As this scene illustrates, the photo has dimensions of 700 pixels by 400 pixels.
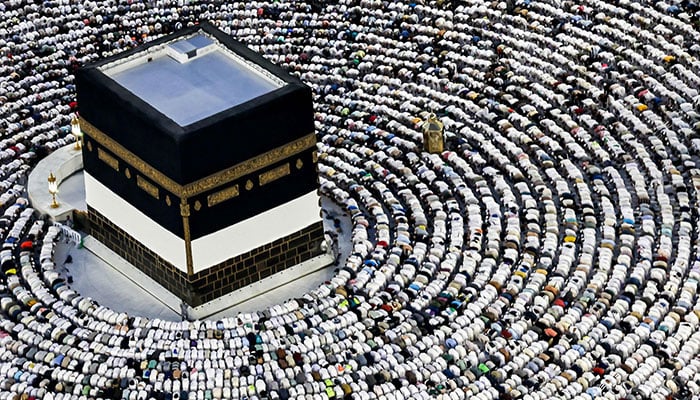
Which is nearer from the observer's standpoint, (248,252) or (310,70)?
(248,252)

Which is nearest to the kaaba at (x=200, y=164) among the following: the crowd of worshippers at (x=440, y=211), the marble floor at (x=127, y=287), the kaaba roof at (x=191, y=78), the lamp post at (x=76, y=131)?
the kaaba roof at (x=191, y=78)

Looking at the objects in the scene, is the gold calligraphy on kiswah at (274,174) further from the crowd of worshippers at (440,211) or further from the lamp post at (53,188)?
the lamp post at (53,188)

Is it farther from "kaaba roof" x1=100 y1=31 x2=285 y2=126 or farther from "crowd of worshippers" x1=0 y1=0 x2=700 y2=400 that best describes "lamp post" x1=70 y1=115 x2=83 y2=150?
"kaaba roof" x1=100 y1=31 x2=285 y2=126

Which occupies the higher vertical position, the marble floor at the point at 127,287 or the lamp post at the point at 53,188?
the lamp post at the point at 53,188

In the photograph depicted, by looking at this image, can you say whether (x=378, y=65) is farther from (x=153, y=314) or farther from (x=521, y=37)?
(x=153, y=314)

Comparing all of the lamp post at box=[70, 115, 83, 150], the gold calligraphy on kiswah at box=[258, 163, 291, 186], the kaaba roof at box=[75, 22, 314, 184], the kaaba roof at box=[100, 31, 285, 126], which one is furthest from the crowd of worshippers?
the kaaba roof at box=[100, 31, 285, 126]

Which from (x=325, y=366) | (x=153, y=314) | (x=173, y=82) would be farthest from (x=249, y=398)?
(x=173, y=82)
